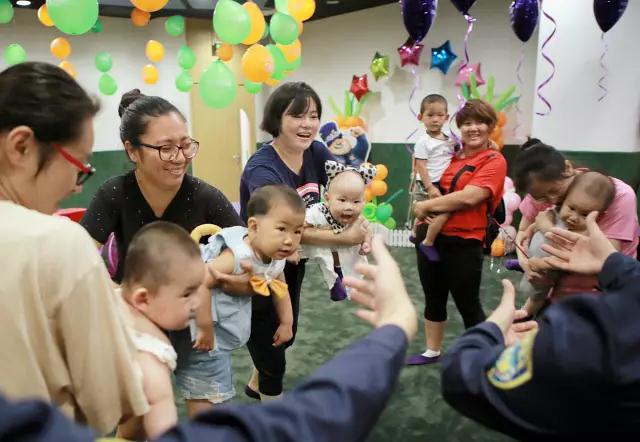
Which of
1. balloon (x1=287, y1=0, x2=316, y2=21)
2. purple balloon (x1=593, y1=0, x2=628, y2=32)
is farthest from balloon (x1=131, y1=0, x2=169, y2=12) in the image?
purple balloon (x1=593, y1=0, x2=628, y2=32)

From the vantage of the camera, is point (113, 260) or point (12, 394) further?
point (113, 260)

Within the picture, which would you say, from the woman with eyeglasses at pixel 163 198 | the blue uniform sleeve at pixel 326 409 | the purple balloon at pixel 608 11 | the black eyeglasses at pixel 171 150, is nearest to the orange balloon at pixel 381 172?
the purple balloon at pixel 608 11

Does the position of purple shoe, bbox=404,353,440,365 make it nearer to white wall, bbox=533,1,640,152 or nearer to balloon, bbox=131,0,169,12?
white wall, bbox=533,1,640,152

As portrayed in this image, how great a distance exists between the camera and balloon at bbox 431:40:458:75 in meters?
5.85

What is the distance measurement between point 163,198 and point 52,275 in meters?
0.97

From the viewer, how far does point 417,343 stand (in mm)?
3332

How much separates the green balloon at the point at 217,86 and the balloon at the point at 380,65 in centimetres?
252

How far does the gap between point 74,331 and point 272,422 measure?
1.47ft

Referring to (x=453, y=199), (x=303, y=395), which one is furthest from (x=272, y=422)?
(x=453, y=199)

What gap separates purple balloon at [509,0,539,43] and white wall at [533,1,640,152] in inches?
17.7

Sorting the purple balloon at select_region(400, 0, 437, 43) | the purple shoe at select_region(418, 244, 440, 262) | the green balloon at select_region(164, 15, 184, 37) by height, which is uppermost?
the green balloon at select_region(164, 15, 184, 37)

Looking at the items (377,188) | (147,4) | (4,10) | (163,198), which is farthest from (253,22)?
(163,198)

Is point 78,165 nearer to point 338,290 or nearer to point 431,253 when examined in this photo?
point 338,290

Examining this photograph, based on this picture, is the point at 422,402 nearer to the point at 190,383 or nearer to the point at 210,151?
the point at 190,383
